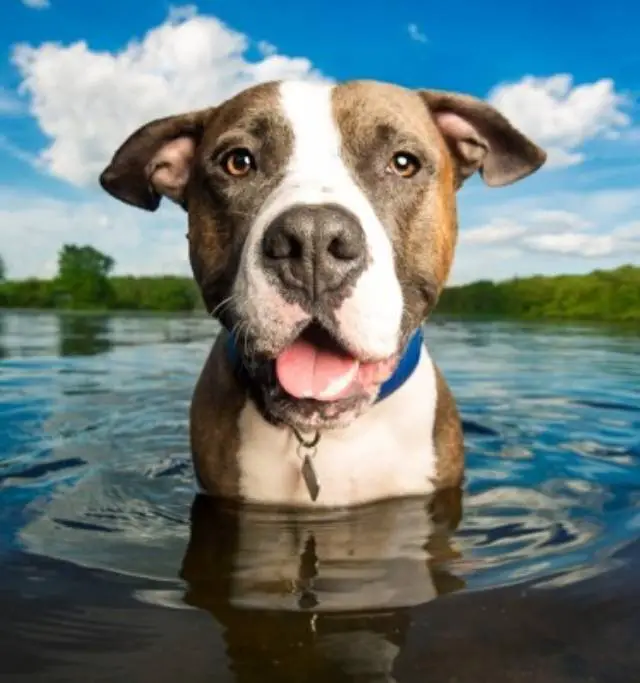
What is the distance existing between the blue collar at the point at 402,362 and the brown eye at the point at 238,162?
2.43ft

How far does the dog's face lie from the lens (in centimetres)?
345

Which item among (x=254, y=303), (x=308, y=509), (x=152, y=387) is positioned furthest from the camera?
(x=152, y=387)

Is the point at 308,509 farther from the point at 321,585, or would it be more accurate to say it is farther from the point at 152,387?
the point at 152,387

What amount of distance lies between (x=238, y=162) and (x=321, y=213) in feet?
3.11

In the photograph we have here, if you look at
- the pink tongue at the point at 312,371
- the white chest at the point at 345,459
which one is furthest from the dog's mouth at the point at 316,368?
the white chest at the point at 345,459

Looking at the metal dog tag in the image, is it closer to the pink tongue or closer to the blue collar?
the blue collar

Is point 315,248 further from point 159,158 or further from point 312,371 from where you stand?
point 159,158

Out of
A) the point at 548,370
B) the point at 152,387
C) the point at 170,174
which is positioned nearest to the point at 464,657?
the point at 170,174

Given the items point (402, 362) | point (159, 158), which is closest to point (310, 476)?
point (402, 362)

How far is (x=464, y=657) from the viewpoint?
9.25 ft

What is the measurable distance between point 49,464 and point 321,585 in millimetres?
2853

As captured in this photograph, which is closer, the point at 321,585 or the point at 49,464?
the point at 321,585

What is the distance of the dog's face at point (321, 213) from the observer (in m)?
3.45

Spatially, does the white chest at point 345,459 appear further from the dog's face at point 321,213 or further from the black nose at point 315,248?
the black nose at point 315,248
